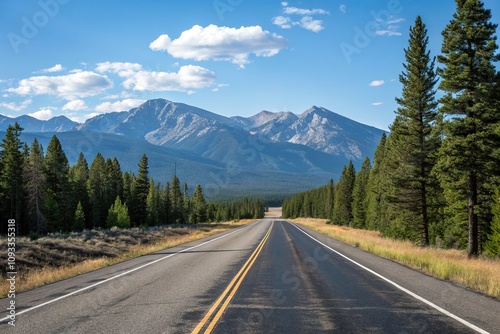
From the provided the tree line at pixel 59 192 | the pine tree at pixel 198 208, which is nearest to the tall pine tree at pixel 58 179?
the tree line at pixel 59 192

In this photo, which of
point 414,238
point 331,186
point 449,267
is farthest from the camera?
point 331,186

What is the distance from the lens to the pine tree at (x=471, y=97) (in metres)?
21.4

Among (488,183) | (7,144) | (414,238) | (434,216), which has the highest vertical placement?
(7,144)

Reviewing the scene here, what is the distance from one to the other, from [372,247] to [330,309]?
1633cm

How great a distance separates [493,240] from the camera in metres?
26.8

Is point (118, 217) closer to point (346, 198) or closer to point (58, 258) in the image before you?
point (58, 258)

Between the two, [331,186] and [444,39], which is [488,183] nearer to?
[444,39]

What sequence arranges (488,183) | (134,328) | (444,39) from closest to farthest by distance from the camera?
(134,328), (444,39), (488,183)

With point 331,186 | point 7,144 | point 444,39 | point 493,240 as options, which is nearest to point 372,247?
point 493,240

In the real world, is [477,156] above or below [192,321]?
above

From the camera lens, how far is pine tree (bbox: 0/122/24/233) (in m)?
47.2

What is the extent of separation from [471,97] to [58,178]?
55796 millimetres

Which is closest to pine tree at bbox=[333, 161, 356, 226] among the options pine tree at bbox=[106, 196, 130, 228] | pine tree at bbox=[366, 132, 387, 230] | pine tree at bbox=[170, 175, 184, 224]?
pine tree at bbox=[366, 132, 387, 230]

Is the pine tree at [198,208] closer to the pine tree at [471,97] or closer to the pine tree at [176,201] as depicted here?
the pine tree at [176,201]
